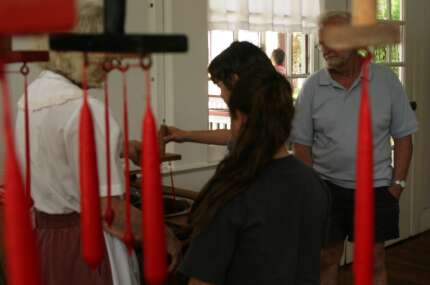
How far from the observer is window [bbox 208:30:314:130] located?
10.2ft

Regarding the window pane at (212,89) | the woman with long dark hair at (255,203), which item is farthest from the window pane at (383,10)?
the woman with long dark hair at (255,203)

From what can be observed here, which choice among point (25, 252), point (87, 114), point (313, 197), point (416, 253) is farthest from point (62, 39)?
point (416, 253)

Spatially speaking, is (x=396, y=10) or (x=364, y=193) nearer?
(x=364, y=193)

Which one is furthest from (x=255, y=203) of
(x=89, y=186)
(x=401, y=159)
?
(x=401, y=159)

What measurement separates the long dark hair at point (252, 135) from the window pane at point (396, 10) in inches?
117

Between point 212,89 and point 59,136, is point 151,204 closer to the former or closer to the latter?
point 59,136

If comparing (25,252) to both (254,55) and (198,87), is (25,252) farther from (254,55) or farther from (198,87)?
(198,87)

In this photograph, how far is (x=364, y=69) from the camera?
0.55 meters

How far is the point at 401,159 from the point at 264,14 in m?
1.05

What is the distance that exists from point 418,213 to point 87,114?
428cm

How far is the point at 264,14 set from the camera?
314 centimetres

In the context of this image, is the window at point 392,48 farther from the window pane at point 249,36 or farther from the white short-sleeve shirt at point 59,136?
the white short-sleeve shirt at point 59,136

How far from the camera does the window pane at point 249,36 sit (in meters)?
3.22

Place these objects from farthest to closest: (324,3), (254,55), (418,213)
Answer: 1. (418,213)
2. (324,3)
3. (254,55)
